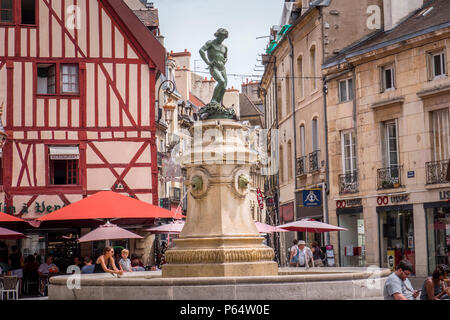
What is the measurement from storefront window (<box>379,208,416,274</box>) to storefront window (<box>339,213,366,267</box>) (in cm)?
99

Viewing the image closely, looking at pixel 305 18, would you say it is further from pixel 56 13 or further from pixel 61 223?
pixel 61 223

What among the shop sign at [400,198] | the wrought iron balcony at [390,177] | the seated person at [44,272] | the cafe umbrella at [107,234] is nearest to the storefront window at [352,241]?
the wrought iron balcony at [390,177]

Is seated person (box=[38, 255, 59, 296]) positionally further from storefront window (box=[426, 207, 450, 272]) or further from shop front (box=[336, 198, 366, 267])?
storefront window (box=[426, 207, 450, 272])

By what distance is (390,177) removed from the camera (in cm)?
2430

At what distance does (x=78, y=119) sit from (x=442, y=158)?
10.4 metres

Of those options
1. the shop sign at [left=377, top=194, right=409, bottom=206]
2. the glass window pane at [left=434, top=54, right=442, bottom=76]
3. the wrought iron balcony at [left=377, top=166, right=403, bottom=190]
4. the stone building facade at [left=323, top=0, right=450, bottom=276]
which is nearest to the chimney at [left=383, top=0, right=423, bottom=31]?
the stone building facade at [left=323, top=0, right=450, bottom=276]

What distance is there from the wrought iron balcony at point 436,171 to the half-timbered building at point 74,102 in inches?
305

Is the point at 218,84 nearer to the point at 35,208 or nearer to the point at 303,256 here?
the point at 303,256

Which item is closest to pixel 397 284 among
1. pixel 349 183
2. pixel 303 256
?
pixel 303 256

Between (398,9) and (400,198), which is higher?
(398,9)

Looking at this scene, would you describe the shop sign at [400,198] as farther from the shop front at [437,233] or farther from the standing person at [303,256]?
the standing person at [303,256]

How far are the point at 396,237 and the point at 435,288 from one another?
Result: 44.9 ft

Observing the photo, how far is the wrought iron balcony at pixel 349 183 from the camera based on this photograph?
1013 inches
